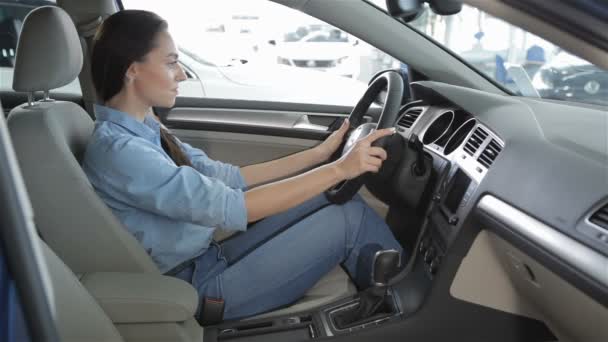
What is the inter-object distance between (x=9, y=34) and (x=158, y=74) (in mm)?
1700

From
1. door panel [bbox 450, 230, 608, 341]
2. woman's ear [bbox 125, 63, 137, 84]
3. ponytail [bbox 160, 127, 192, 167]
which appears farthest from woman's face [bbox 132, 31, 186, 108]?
door panel [bbox 450, 230, 608, 341]

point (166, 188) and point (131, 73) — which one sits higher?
point (131, 73)

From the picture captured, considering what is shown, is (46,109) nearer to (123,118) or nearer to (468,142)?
(123,118)

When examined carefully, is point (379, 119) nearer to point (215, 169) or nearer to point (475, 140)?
point (475, 140)

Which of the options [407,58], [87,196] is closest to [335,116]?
[407,58]

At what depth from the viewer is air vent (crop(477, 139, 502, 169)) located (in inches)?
57.9

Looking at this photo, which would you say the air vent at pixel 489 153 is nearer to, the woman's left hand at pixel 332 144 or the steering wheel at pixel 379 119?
the steering wheel at pixel 379 119

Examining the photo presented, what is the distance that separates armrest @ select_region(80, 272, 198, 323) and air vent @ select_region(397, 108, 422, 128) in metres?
0.91

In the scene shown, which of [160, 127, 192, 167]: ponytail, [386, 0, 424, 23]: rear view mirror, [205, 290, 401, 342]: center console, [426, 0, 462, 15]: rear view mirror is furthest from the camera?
[160, 127, 192, 167]: ponytail

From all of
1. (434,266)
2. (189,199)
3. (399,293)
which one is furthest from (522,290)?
(189,199)

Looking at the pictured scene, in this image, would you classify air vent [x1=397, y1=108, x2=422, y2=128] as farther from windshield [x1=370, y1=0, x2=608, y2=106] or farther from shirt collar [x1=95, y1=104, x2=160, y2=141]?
shirt collar [x1=95, y1=104, x2=160, y2=141]

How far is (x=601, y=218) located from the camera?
42.8 inches

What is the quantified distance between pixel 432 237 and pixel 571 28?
1050 millimetres

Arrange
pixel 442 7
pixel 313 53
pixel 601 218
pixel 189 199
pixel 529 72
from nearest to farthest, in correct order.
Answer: pixel 601 218
pixel 442 7
pixel 189 199
pixel 529 72
pixel 313 53
